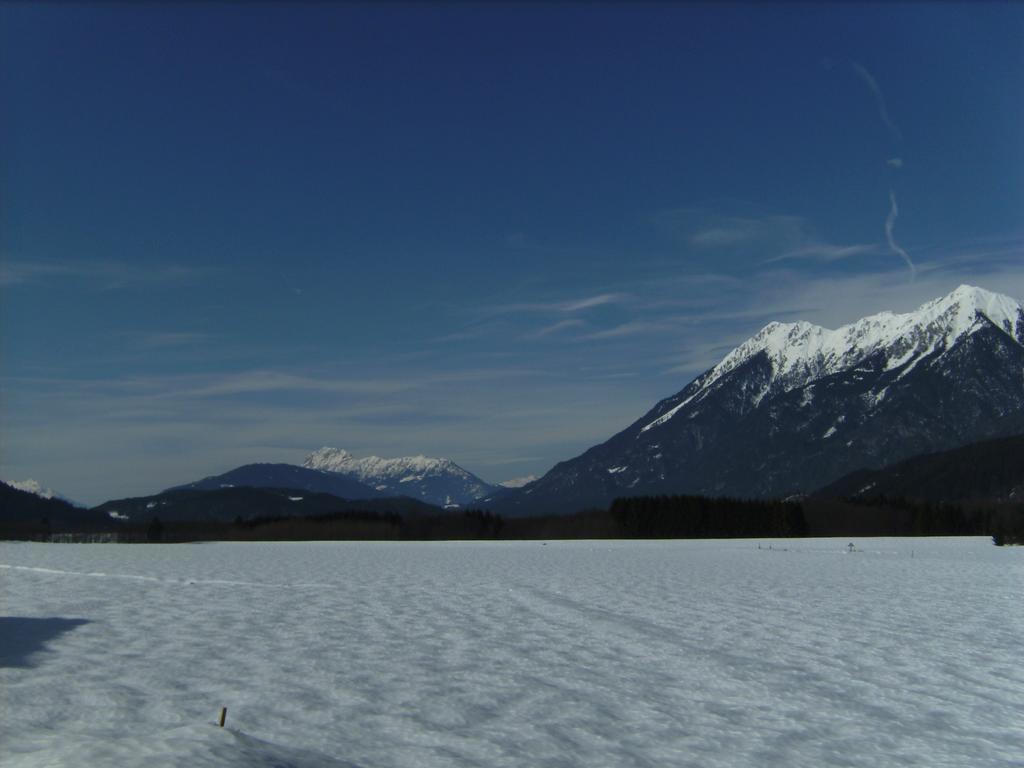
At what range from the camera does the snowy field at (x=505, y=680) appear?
1193 cm

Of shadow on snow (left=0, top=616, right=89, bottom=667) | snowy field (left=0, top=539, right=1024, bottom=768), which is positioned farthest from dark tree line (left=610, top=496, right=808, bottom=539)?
shadow on snow (left=0, top=616, right=89, bottom=667)

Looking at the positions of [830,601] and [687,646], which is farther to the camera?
[830,601]

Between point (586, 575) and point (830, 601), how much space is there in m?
16.5

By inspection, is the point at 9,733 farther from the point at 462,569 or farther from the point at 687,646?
the point at 462,569

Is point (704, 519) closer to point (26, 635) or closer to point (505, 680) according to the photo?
point (26, 635)

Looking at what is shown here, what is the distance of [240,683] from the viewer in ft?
51.3

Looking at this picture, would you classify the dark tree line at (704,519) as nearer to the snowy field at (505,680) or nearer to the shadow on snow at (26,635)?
the snowy field at (505,680)

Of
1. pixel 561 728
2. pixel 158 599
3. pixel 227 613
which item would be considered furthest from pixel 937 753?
pixel 158 599

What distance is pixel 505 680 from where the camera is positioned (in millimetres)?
16531

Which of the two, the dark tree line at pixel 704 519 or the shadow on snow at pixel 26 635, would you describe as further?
the dark tree line at pixel 704 519

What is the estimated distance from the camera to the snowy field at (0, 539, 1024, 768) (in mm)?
11930

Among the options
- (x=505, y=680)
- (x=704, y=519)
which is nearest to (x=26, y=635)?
(x=505, y=680)

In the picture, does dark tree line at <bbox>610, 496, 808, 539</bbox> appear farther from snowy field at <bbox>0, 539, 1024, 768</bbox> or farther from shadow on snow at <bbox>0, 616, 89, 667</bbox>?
shadow on snow at <bbox>0, 616, 89, 667</bbox>

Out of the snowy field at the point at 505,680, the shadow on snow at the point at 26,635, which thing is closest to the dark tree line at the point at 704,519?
the snowy field at the point at 505,680
